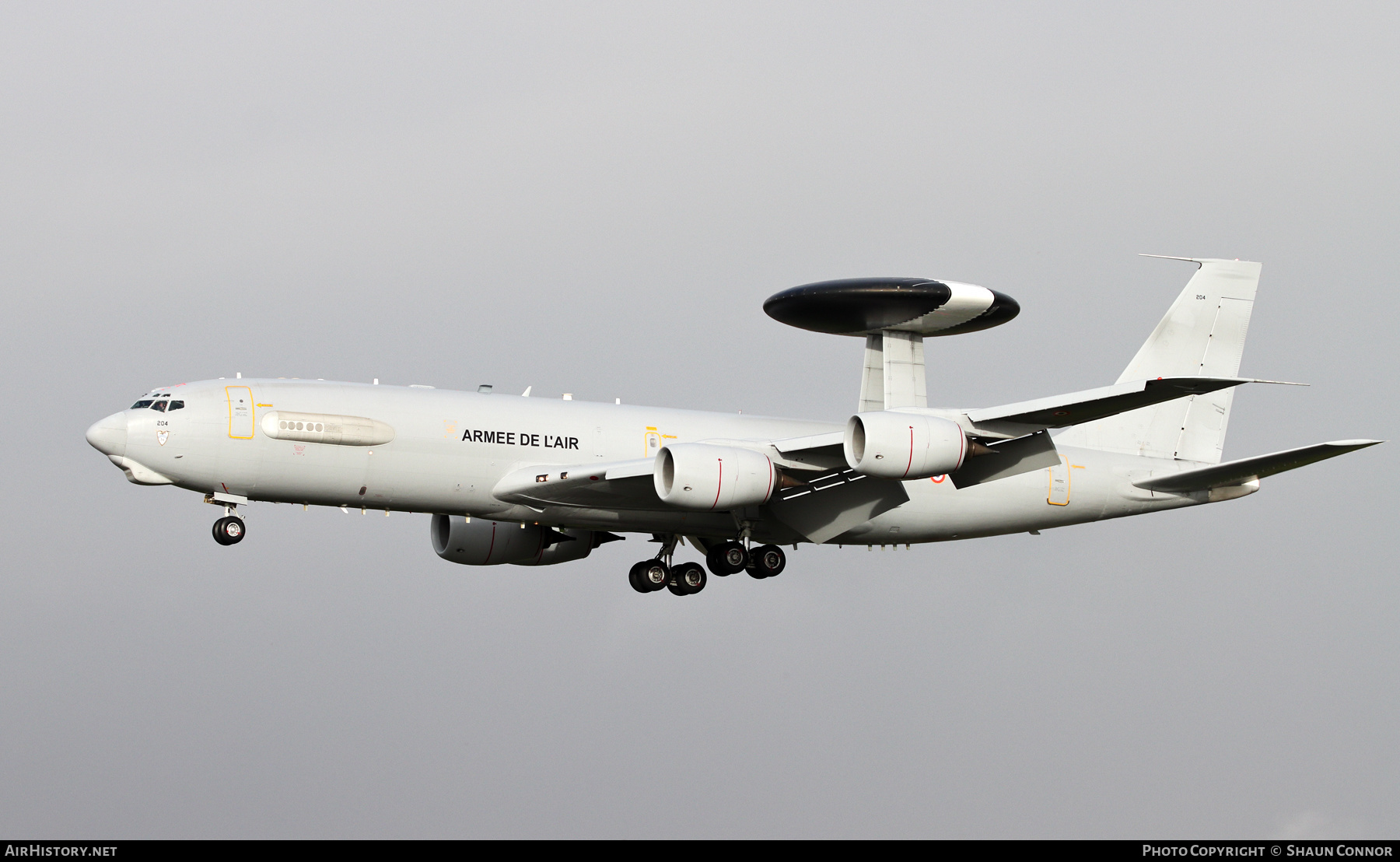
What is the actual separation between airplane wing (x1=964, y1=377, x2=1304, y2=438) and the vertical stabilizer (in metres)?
7.99

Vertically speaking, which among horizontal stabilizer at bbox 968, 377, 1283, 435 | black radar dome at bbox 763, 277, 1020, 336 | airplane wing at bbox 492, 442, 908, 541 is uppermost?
black radar dome at bbox 763, 277, 1020, 336

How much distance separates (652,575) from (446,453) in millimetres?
7679

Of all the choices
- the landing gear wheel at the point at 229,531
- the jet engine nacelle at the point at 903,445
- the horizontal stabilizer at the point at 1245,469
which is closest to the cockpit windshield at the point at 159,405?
the landing gear wheel at the point at 229,531

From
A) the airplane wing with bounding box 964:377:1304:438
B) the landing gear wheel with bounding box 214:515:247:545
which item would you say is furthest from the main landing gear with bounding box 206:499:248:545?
the airplane wing with bounding box 964:377:1304:438

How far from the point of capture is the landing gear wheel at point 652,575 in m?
39.2

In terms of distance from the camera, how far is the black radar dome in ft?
106

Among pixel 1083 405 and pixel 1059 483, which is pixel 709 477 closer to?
pixel 1083 405

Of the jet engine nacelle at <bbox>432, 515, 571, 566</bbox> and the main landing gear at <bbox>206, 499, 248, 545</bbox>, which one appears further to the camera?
the jet engine nacelle at <bbox>432, 515, 571, 566</bbox>

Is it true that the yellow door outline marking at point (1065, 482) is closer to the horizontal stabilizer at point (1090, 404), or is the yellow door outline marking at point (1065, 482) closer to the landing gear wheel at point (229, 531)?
the horizontal stabilizer at point (1090, 404)

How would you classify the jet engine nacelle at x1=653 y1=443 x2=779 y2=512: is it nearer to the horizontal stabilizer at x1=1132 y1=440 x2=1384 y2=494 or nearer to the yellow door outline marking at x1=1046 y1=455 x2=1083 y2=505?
the yellow door outline marking at x1=1046 y1=455 x2=1083 y2=505

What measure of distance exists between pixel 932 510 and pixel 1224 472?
279 inches

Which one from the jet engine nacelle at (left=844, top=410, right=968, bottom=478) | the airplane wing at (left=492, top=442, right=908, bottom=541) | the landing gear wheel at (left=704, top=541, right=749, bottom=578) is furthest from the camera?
the landing gear wheel at (left=704, top=541, right=749, bottom=578)

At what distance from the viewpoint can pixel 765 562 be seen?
1534 inches

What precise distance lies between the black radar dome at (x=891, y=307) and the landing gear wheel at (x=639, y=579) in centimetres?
817
